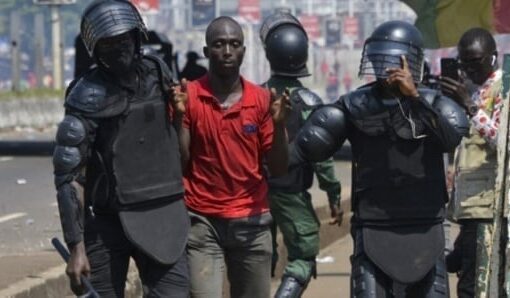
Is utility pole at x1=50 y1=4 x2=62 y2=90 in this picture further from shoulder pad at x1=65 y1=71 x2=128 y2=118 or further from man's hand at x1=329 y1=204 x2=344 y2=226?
shoulder pad at x1=65 y1=71 x2=128 y2=118

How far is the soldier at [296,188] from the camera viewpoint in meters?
8.71

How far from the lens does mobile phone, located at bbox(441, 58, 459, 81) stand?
27.0ft

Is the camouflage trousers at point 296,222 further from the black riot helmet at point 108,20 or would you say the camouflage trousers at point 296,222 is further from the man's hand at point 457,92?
the black riot helmet at point 108,20

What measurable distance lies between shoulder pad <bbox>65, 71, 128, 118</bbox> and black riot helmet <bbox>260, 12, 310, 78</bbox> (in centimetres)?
275

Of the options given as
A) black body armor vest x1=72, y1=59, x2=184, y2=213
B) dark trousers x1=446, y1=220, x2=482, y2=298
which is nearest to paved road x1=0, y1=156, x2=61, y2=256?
dark trousers x1=446, y1=220, x2=482, y2=298

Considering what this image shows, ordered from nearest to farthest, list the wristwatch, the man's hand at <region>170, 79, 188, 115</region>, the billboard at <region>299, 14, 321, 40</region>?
the man's hand at <region>170, 79, 188, 115</region> → the wristwatch → the billboard at <region>299, 14, 321, 40</region>

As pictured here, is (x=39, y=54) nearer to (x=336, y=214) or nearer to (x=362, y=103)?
(x=336, y=214)

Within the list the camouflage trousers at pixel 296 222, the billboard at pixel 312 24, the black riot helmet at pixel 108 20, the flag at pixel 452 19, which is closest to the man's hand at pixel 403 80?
the black riot helmet at pixel 108 20

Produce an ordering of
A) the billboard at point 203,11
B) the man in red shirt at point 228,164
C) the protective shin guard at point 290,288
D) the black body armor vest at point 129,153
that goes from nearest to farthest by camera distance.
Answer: the black body armor vest at point 129,153 < the man in red shirt at point 228,164 < the protective shin guard at point 290,288 < the billboard at point 203,11

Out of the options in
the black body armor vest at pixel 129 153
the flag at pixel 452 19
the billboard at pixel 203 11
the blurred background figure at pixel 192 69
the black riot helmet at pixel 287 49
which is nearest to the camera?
the black body armor vest at pixel 129 153

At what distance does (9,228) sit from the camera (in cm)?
1416

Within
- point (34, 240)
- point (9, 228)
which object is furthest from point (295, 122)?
point (9, 228)

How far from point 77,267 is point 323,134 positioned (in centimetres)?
125

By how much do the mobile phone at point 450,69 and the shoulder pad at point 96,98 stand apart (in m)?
2.43
